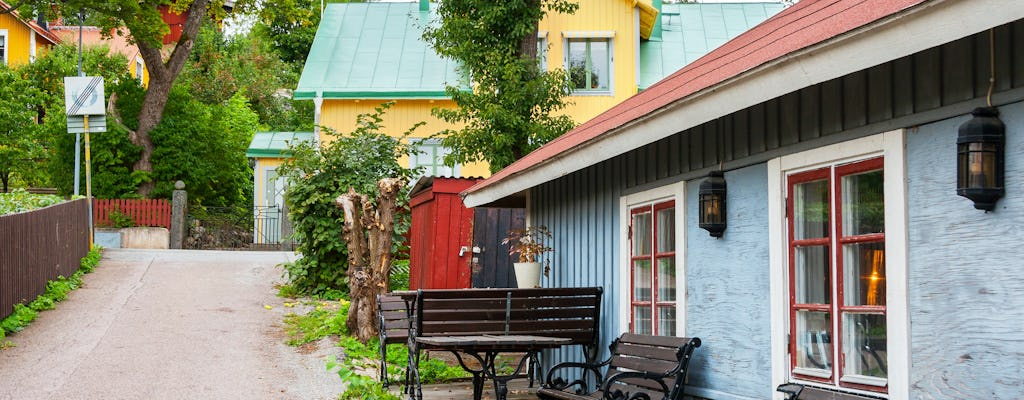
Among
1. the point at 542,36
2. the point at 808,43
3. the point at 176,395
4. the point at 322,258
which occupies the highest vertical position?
the point at 542,36

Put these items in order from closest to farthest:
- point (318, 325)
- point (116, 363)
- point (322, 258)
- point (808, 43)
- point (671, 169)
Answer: point (808, 43) < point (671, 169) < point (116, 363) < point (318, 325) < point (322, 258)

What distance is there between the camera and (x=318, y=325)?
15188 millimetres

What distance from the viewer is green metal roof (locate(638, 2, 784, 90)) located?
2625cm

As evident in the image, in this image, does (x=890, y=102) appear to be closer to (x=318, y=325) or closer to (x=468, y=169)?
(x=318, y=325)

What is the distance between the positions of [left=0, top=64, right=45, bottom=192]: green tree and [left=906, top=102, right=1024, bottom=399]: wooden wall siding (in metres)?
32.3

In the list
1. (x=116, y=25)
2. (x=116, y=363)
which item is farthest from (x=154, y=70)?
(x=116, y=363)

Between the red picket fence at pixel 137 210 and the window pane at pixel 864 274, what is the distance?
26648 mm

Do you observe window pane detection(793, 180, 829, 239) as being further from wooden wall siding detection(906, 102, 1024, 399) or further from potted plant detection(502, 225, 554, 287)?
potted plant detection(502, 225, 554, 287)

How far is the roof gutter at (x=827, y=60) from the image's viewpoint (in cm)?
391

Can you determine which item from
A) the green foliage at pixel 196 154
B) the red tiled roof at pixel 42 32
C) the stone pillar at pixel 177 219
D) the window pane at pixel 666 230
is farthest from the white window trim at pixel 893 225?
the red tiled roof at pixel 42 32

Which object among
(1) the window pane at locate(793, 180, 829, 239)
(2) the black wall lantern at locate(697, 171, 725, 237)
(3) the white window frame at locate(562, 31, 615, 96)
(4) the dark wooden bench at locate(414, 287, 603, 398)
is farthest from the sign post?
(1) the window pane at locate(793, 180, 829, 239)

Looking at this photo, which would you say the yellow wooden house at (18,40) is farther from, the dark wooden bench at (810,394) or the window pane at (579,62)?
the dark wooden bench at (810,394)

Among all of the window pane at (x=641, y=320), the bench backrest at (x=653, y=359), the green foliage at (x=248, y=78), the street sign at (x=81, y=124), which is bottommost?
the bench backrest at (x=653, y=359)

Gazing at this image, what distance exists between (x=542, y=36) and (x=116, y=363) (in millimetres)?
14393
